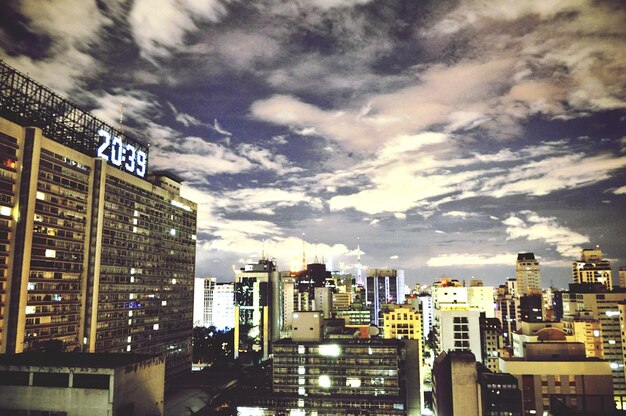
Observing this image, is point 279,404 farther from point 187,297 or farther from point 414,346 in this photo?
point 187,297

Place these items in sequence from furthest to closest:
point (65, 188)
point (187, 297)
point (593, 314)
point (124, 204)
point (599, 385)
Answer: point (593, 314) → point (187, 297) → point (124, 204) → point (599, 385) → point (65, 188)

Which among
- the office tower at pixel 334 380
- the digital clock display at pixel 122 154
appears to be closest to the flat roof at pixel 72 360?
the office tower at pixel 334 380

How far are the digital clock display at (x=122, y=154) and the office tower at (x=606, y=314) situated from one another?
162 m

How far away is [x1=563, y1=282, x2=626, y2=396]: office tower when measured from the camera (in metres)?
157

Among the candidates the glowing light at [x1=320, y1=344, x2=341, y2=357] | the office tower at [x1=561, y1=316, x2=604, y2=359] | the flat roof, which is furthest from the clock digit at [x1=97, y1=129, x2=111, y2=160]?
the office tower at [x1=561, y1=316, x2=604, y2=359]

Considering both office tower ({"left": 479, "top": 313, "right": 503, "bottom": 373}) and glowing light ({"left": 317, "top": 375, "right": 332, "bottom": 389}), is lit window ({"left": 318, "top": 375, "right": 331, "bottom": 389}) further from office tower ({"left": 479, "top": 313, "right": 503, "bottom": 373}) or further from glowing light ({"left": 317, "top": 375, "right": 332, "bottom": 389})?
office tower ({"left": 479, "top": 313, "right": 503, "bottom": 373})

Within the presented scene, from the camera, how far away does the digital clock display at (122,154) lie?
10475 centimetres

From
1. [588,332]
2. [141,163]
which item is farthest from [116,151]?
[588,332]

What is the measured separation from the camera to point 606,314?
17262cm

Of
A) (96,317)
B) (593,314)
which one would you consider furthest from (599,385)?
(96,317)

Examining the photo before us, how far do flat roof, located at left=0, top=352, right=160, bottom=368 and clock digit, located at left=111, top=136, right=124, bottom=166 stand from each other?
180ft

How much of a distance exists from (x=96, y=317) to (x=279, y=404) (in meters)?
47.3

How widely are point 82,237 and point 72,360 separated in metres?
42.3

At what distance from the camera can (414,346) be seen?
11831cm
